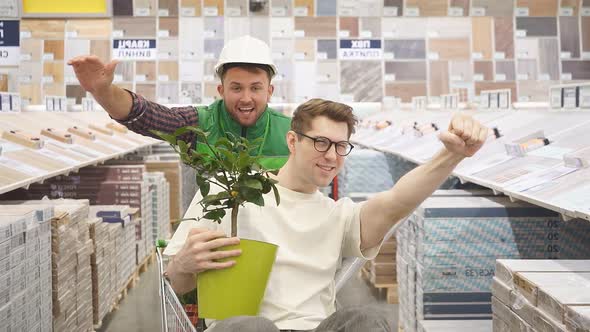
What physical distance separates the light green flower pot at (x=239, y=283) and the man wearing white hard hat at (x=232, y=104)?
71 cm

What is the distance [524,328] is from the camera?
1.96m

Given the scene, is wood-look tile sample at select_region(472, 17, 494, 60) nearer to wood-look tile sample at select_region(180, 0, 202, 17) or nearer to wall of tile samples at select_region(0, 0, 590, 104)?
wall of tile samples at select_region(0, 0, 590, 104)

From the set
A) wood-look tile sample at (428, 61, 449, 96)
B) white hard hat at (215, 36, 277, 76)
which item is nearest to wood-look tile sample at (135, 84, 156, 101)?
wood-look tile sample at (428, 61, 449, 96)

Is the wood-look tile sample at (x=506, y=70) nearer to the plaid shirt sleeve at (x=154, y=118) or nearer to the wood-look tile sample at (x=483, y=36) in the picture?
the wood-look tile sample at (x=483, y=36)

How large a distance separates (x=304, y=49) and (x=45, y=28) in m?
4.32

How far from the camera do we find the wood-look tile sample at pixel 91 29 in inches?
422

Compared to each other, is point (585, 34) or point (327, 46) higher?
point (585, 34)

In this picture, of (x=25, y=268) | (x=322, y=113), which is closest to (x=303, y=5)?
(x=25, y=268)

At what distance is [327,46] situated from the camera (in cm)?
1075

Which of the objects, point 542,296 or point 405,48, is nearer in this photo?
point 542,296

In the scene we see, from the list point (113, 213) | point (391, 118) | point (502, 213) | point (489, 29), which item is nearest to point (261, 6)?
point (391, 118)

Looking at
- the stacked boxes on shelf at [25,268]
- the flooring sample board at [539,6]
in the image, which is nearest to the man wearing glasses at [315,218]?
the stacked boxes on shelf at [25,268]

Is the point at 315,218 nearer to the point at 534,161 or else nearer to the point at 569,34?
the point at 534,161

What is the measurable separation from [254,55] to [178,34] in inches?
341
